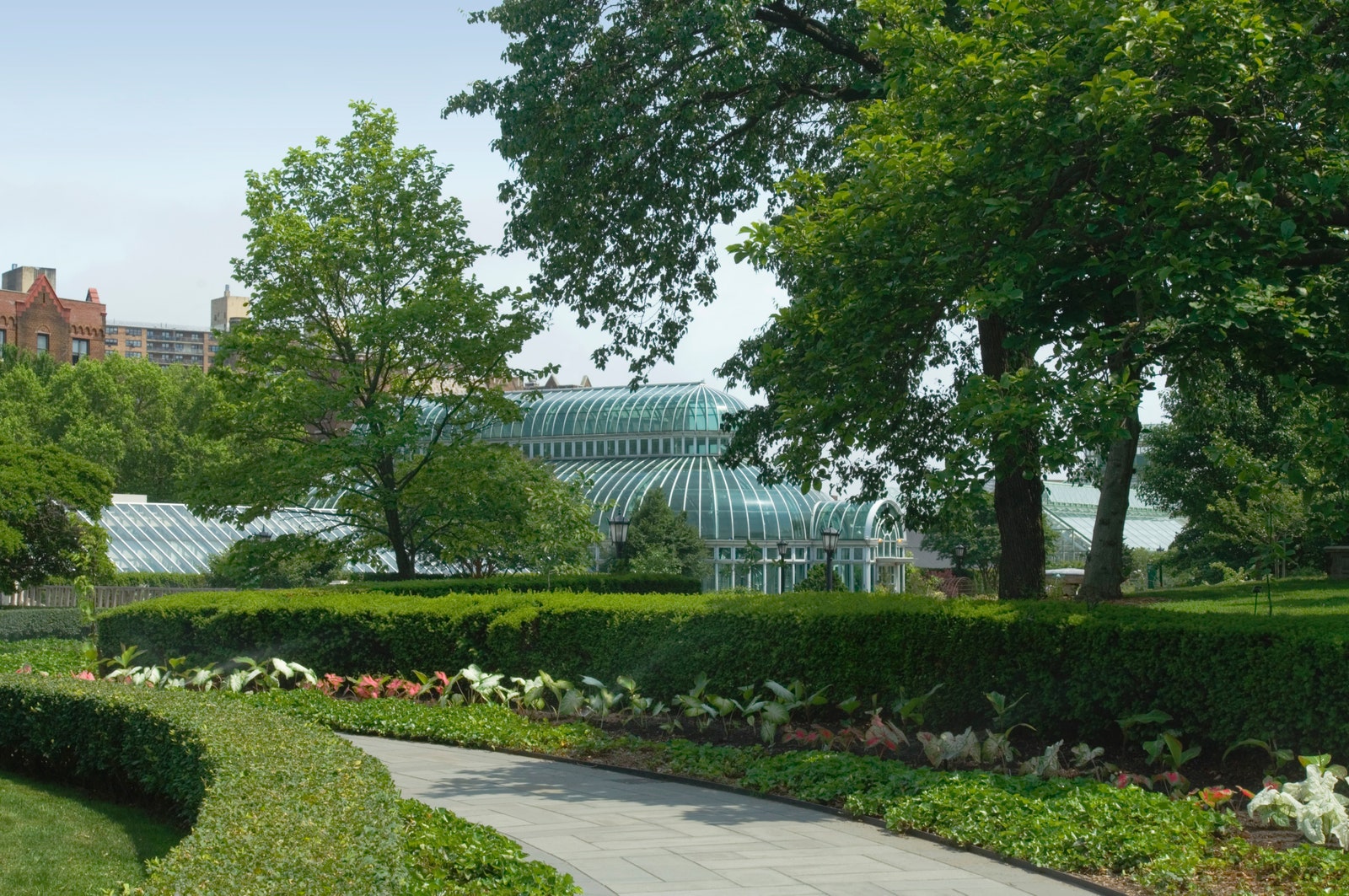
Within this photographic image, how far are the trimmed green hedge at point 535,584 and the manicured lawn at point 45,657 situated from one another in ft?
12.0

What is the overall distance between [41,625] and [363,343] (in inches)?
471

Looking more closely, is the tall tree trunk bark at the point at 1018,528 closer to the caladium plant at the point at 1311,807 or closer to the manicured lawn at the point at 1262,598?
the manicured lawn at the point at 1262,598

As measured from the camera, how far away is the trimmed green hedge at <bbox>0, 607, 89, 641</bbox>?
2441 centimetres

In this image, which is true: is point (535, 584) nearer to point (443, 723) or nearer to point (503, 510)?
point (503, 510)

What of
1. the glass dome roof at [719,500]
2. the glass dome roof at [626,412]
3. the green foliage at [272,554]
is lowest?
the green foliage at [272,554]

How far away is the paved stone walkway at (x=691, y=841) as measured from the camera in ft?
17.6

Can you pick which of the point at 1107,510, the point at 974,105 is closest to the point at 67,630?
the point at 1107,510

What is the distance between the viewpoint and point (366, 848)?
162 inches

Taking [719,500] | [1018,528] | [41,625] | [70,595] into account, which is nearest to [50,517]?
[41,625]

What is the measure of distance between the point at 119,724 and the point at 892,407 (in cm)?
597

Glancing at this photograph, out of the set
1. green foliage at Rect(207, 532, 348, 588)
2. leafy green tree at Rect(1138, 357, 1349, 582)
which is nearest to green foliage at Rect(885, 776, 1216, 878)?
leafy green tree at Rect(1138, 357, 1349, 582)

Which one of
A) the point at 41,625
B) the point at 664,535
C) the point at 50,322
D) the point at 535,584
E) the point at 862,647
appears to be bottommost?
the point at 41,625

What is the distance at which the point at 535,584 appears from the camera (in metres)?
18.1

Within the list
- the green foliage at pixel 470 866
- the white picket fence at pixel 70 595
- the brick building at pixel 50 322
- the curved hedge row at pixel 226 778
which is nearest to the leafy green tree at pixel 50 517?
the white picket fence at pixel 70 595
